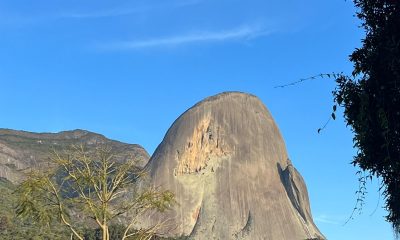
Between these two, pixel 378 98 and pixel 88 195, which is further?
pixel 88 195

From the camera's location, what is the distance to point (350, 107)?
9.07 m

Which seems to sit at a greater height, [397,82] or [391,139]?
[397,82]

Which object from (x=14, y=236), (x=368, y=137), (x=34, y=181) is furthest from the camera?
(x=14, y=236)

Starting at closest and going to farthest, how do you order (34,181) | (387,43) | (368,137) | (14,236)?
(387,43), (368,137), (34,181), (14,236)

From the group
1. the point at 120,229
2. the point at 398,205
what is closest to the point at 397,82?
the point at 398,205

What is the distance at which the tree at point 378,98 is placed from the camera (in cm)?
830

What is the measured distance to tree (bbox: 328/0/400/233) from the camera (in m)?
8.30

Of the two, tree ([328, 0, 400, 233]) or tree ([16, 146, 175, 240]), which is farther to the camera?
tree ([16, 146, 175, 240])

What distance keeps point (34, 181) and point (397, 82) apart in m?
18.2

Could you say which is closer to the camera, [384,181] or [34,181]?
[384,181]

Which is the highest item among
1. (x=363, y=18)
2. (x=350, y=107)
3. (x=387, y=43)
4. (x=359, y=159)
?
(x=363, y=18)

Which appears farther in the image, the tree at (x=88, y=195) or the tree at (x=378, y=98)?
the tree at (x=88, y=195)

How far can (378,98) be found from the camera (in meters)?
8.43

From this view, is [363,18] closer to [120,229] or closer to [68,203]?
[68,203]
